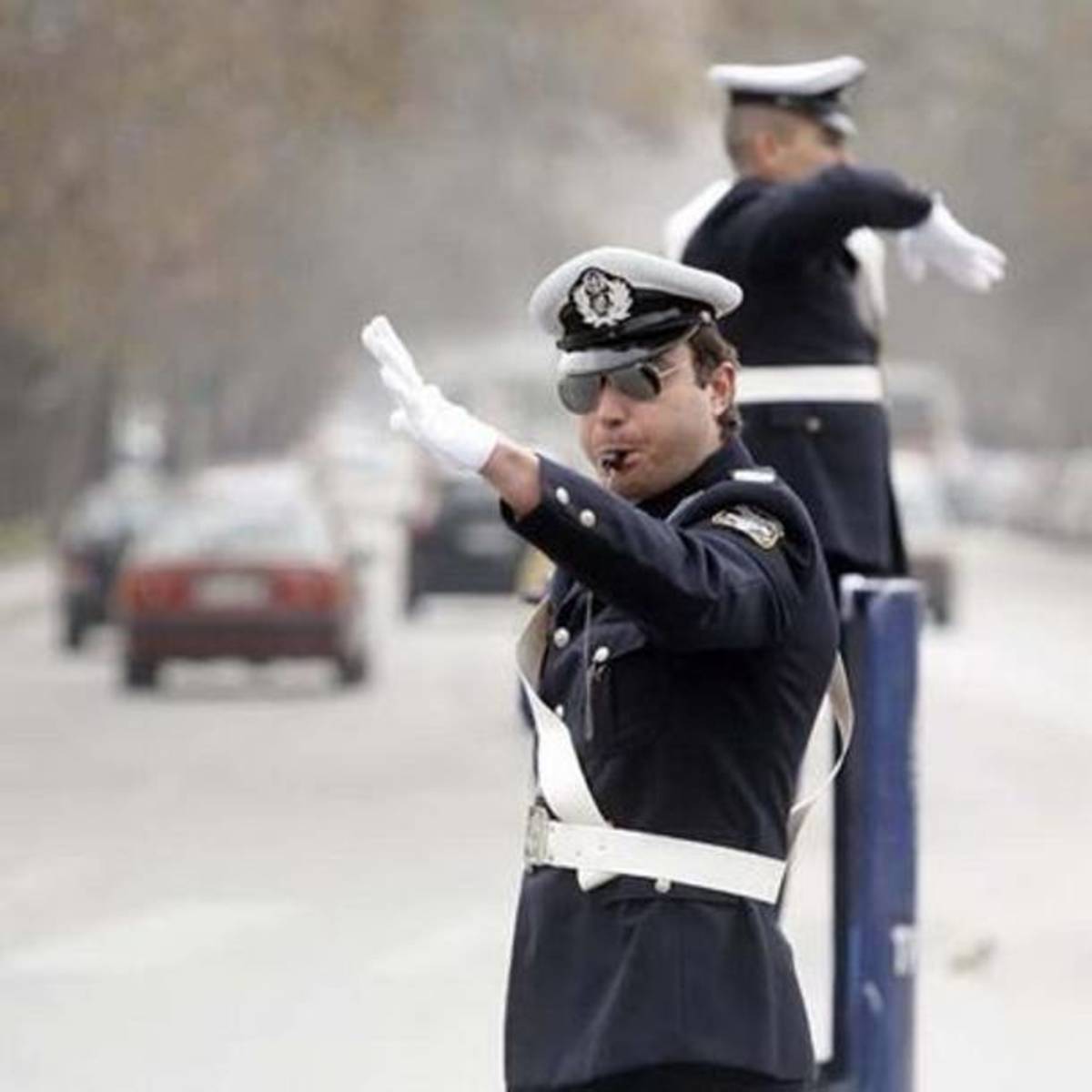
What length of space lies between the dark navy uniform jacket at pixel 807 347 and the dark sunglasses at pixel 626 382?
2.84 m

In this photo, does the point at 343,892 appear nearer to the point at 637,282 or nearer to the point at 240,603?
the point at 637,282

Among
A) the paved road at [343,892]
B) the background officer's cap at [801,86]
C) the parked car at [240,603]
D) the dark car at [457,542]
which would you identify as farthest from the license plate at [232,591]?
the background officer's cap at [801,86]

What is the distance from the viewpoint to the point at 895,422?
2101 inches

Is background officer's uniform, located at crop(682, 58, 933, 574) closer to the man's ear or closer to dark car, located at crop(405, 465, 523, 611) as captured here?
the man's ear

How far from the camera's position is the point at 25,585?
176 ft

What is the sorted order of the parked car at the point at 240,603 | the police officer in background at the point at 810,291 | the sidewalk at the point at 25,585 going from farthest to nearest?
1. the sidewalk at the point at 25,585
2. the parked car at the point at 240,603
3. the police officer in background at the point at 810,291

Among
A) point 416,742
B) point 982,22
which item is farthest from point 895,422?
point 416,742

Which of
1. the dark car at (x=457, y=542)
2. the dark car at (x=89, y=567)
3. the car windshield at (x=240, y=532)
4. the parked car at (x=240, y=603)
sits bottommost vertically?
the dark car at (x=457, y=542)

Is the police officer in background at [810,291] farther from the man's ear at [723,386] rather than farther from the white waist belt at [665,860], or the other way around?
the white waist belt at [665,860]

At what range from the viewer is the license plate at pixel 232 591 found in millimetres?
28297

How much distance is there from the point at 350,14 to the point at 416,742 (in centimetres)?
1180

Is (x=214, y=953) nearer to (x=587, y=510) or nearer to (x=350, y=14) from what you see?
(x=587, y=510)

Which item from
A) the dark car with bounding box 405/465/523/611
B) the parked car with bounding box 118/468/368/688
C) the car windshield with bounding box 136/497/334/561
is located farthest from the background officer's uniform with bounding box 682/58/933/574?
the dark car with bounding box 405/465/523/611

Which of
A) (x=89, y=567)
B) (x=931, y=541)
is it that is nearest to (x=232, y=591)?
(x=89, y=567)
